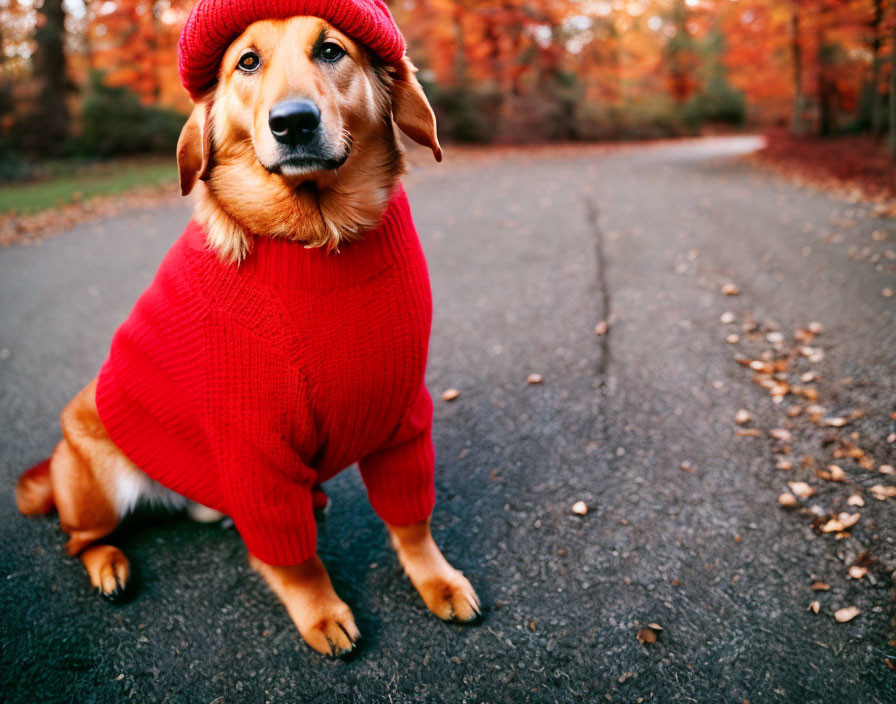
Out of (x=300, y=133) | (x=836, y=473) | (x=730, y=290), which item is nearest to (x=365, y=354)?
(x=300, y=133)

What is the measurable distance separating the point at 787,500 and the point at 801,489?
114 mm

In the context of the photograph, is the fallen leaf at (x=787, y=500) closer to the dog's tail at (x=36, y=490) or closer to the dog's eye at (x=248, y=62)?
the dog's eye at (x=248, y=62)

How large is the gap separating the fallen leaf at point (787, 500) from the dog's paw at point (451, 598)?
1.40m

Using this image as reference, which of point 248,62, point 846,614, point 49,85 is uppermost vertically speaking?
point 49,85

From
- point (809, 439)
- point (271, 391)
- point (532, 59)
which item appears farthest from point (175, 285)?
point (532, 59)

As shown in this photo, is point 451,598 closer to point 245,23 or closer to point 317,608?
point 317,608

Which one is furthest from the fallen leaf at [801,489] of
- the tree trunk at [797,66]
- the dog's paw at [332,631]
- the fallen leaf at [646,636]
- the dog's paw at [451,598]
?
the tree trunk at [797,66]

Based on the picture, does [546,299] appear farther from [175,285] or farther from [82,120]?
[82,120]

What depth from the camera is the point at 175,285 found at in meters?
1.83

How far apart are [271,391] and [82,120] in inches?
668

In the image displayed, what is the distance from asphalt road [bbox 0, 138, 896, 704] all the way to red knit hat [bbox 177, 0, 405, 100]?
1.86m

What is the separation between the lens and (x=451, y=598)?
83.9 inches

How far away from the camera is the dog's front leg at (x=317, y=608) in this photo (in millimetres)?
1998

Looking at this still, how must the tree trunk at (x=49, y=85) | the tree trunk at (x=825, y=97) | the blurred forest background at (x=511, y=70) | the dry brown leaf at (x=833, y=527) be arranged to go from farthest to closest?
1. the tree trunk at (x=825, y=97)
2. the tree trunk at (x=49, y=85)
3. the blurred forest background at (x=511, y=70)
4. the dry brown leaf at (x=833, y=527)
